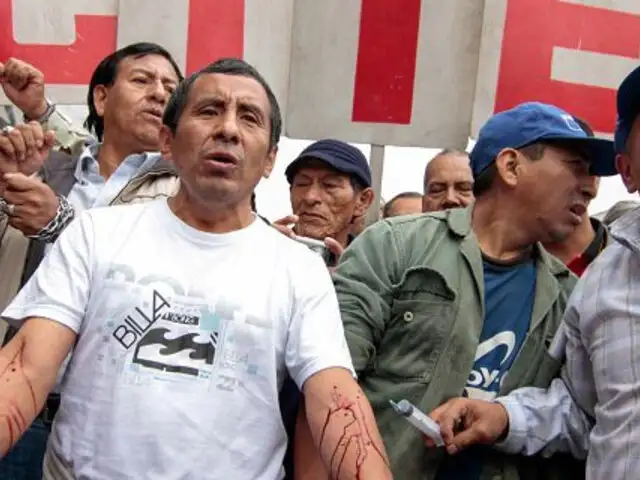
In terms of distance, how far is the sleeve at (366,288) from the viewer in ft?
7.08

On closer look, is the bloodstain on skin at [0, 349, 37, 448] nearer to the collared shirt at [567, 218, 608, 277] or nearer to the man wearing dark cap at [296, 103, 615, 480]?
the man wearing dark cap at [296, 103, 615, 480]

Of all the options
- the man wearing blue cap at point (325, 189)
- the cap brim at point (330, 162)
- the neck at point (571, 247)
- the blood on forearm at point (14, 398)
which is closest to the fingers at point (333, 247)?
the man wearing blue cap at point (325, 189)

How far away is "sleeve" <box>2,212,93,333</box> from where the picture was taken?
165 cm

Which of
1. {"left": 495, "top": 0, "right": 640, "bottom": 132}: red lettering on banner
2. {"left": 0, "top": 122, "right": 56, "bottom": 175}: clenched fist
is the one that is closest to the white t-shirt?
{"left": 0, "top": 122, "right": 56, "bottom": 175}: clenched fist

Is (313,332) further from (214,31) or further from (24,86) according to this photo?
(214,31)

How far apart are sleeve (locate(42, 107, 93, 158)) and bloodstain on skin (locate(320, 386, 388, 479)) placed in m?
→ 1.62

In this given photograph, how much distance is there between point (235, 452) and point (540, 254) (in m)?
1.08

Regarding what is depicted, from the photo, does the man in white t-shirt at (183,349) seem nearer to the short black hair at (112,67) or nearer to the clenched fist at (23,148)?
the clenched fist at (23,148)

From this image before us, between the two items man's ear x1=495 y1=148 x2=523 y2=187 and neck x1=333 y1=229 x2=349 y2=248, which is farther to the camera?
neck x1=333 y1=229 x2=349 y2=248

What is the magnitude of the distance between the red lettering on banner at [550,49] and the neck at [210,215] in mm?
1930

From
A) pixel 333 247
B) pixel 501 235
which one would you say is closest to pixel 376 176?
pixel 333 247

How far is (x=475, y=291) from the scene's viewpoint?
2211 mm

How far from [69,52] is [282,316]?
216 centimetres

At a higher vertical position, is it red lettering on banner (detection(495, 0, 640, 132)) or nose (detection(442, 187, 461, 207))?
red lettering on banner (detection(495, 0, 640, 132))
